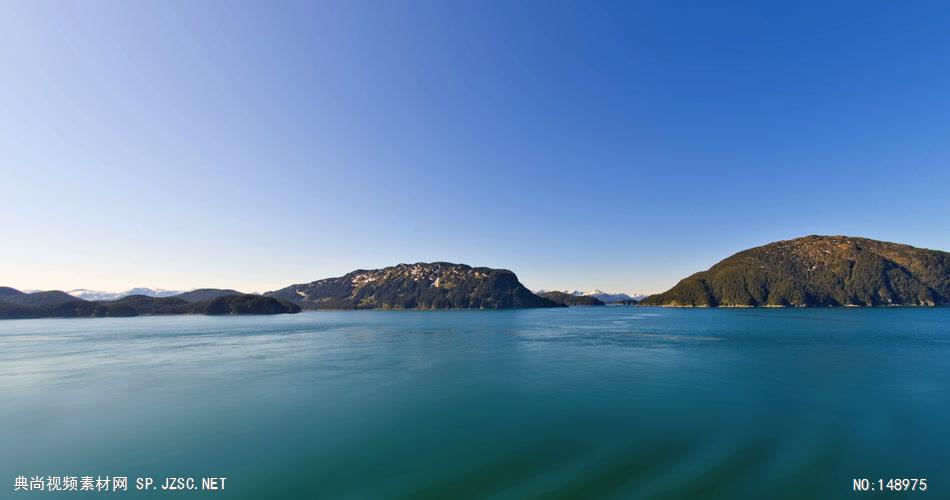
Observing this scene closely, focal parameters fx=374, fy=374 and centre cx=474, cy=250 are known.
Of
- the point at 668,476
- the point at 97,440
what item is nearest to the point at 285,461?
the point at 97,440

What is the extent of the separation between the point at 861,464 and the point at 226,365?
2737 inches

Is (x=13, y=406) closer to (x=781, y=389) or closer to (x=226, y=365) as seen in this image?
(x=226, y=365)

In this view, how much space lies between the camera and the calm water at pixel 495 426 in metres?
19.7

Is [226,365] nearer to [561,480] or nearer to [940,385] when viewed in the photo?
[561,480]

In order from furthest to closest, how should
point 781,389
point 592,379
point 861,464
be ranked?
point 592,379
point 781,389
point 861,464

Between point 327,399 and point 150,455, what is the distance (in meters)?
13.9

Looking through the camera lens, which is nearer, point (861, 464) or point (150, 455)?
point (861, 464)

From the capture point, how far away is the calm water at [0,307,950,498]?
19672 millimetres

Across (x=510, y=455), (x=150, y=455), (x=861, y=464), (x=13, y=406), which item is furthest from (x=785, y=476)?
(x=13, y=406)

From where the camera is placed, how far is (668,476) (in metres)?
19.5

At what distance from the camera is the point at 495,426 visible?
27.9m

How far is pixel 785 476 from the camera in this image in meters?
19.6

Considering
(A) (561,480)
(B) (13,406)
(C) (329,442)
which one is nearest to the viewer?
(A) (561,480)

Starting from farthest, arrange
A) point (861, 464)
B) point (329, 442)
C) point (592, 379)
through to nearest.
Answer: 1. point (592, 379)
2. point (329, 442)
3. point (861, 464)
